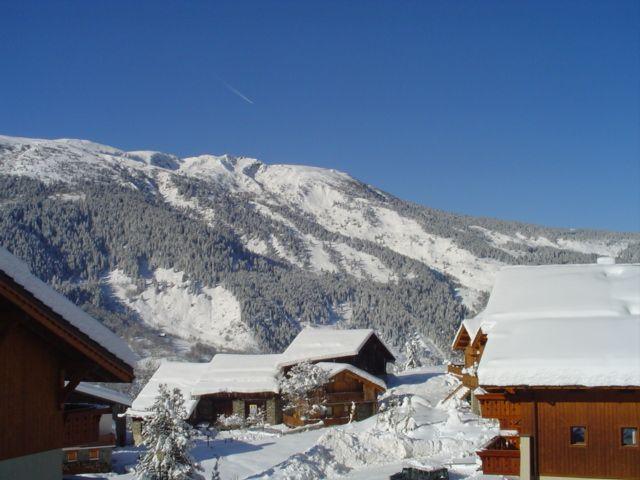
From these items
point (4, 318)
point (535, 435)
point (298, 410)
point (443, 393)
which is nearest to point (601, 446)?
point (535, 435)

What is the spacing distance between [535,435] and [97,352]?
1302 cm

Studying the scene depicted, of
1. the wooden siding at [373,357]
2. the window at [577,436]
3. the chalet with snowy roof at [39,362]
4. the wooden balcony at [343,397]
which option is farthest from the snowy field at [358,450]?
the chalet with snowy roof at [39,362]

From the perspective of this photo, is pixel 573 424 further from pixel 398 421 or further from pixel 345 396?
pixel 345 396

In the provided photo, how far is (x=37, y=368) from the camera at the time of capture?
38.8 ft

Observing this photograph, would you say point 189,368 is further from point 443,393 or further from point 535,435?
point 535,435

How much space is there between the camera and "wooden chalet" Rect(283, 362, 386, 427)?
52.1 meters

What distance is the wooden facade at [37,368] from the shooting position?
11.0 m

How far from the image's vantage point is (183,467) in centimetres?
2719

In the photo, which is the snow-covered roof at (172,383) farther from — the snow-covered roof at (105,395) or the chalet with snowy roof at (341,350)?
the snow-covered roof at (105,395)

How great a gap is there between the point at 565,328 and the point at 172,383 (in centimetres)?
4592

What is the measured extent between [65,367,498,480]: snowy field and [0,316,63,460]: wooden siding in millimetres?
18374

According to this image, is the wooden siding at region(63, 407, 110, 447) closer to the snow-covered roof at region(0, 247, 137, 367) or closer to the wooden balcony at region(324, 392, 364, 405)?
the snow-covered roof at region(0, 247, 137, 367)

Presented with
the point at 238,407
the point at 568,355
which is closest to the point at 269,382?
the point at 238,407

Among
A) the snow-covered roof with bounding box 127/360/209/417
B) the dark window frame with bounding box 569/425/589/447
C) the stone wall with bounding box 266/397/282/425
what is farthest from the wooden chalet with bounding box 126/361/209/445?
the dark window frame with bounding box 569/425/589/447
